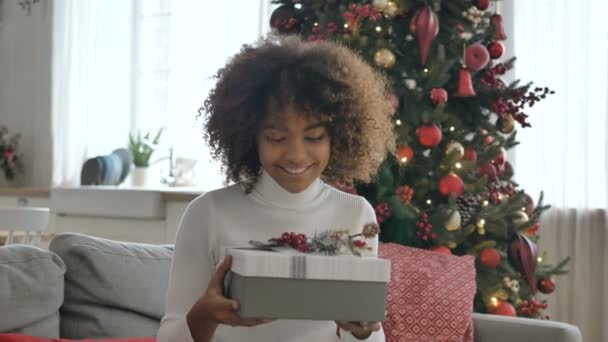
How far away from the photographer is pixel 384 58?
311cm

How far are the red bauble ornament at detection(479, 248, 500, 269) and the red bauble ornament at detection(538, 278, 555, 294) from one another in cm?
32

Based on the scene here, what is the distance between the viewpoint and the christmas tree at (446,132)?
309 cm

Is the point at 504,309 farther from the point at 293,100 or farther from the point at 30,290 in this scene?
the point at 293,100

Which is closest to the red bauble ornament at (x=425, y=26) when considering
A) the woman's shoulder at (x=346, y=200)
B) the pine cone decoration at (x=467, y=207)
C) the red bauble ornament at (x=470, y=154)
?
the red bauble ornament at (x=470, y=154)

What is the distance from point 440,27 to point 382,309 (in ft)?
7.46

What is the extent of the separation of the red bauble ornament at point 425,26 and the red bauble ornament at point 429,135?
9.8 inches

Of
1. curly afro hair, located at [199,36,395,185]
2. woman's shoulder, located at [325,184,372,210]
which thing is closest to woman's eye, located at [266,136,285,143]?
curly afro hair, located at [199,36,395,185]

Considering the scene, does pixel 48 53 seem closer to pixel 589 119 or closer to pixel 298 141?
pixel 589 119

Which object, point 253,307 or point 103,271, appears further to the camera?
point 103,271

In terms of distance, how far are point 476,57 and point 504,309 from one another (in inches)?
35.2

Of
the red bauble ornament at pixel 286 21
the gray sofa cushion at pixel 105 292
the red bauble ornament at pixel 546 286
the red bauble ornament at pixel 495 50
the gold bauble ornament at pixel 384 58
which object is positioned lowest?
the red bauble ornament at pixel 546 286

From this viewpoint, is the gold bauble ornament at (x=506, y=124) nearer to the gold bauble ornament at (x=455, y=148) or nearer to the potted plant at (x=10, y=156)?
the gold bauble ornament at (x=455, y=148)

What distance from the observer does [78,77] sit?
5398mm

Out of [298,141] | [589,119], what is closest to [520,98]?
[589,119]
